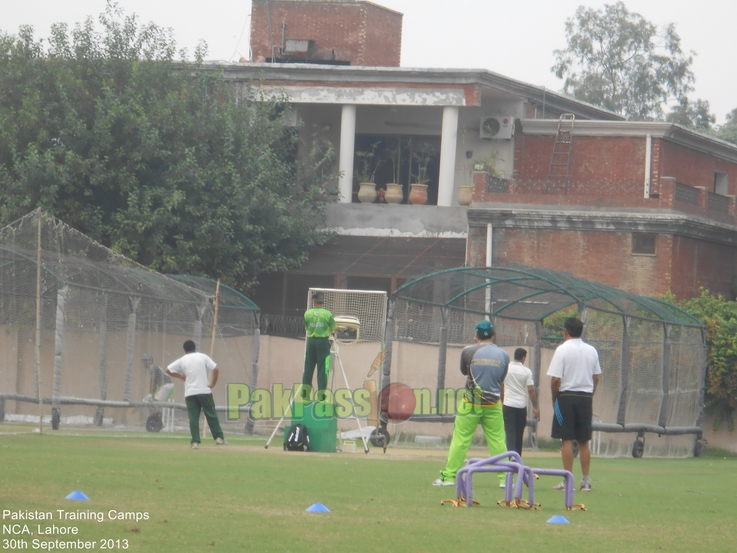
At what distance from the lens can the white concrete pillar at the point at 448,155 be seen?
110ft

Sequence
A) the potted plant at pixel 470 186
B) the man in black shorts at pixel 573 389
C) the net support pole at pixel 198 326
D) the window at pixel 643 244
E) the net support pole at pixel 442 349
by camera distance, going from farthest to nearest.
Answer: the potted plant at pixel 470 186 < the window at pixel 643 244 < the net support pole at pixel 198 326 < the net support pole at pixel 442 349 < the man in black shorts at pixel 573 389

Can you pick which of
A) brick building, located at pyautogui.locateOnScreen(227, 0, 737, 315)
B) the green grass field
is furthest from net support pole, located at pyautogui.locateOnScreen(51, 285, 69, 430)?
brick building, located at pyautogui.locateOnScreen(227, 0, 737, 315)

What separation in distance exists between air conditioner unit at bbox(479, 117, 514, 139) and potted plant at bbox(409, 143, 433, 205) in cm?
215

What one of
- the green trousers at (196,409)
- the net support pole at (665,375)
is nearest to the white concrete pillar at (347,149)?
the net support pole at (665,375)

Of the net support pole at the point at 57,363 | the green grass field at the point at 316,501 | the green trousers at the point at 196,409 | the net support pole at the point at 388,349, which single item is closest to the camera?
the green grass field at the point at 316,501

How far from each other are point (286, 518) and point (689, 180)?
29.7 metres

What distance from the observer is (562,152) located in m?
34.7

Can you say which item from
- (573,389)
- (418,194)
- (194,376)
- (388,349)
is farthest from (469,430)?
(418,194)

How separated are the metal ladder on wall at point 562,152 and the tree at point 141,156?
337 inches

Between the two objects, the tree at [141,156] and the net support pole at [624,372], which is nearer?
the net support pole at [624,372]

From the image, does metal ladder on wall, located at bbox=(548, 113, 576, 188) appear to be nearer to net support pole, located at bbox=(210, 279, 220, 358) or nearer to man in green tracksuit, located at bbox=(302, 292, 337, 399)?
net support pole, located at bbox=(210, 279, 220, 358)

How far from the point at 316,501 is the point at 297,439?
23.5ft

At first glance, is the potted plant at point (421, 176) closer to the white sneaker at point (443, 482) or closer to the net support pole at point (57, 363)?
the net support pole at point (57, 363)

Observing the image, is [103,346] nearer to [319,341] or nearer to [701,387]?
[319,341]
